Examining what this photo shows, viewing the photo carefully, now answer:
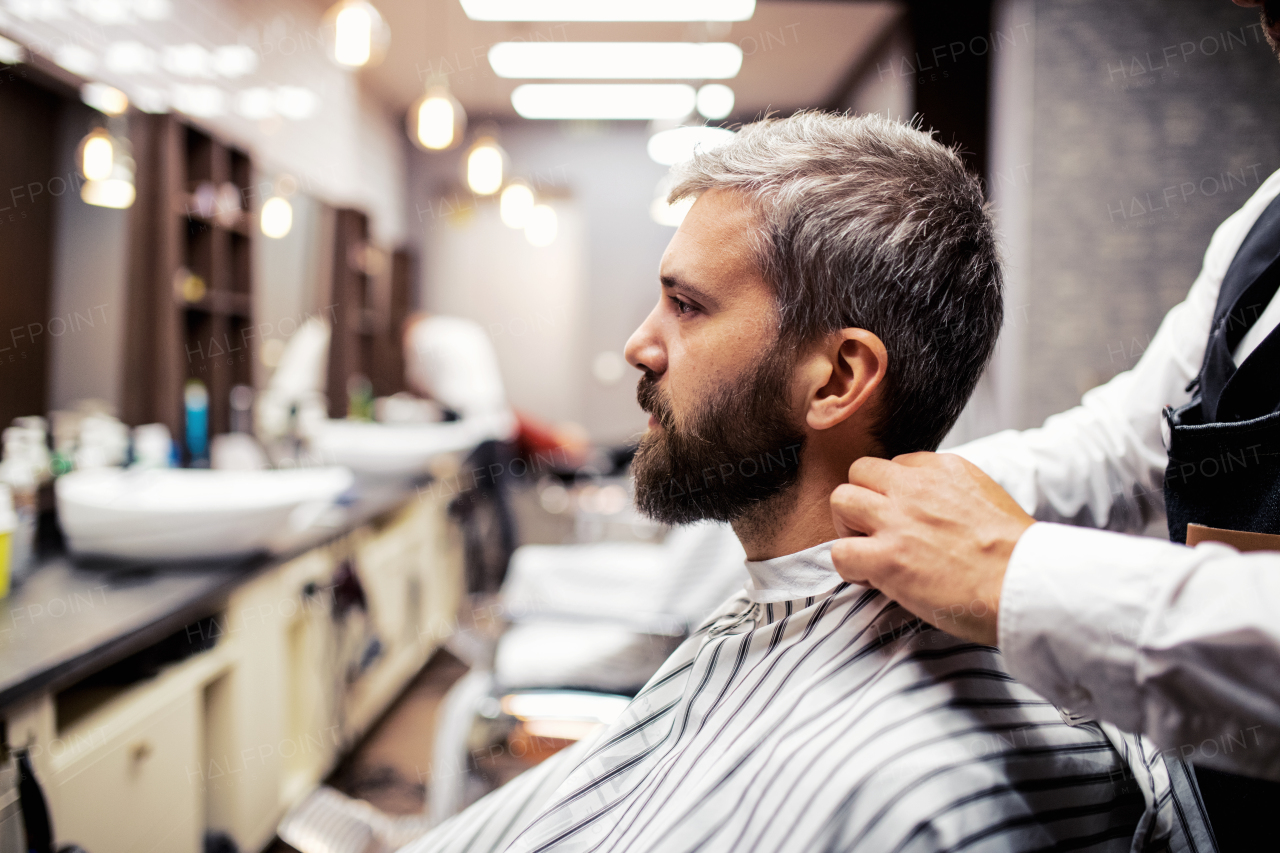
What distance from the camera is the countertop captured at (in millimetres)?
1164

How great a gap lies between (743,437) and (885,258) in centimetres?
27

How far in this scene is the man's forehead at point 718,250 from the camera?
932 mm

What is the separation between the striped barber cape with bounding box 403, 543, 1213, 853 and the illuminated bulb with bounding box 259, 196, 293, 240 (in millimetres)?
3103

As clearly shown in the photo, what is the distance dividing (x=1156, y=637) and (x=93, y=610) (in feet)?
5.50

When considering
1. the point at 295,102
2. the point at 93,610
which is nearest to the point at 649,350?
the point at 93,610

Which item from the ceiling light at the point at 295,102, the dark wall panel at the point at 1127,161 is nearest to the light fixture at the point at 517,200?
the ceiling light at the point at 295,102

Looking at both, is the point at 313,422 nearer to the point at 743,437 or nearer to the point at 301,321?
the point at 301,321

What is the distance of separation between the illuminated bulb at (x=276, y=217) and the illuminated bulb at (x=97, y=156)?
101cm

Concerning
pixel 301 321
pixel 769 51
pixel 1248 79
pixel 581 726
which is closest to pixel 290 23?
pixel 301 321

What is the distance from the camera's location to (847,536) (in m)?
0.79

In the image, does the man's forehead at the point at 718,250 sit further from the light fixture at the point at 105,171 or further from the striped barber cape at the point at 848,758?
the light fixture at the point at 105,171

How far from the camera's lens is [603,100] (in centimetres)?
581

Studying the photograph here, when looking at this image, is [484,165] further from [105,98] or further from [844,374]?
[844,374]

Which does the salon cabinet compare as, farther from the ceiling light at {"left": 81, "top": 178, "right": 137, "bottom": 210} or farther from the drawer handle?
the ceiling light at {"left": 81, "top": 178, "right": 137, "bottom": 210}
